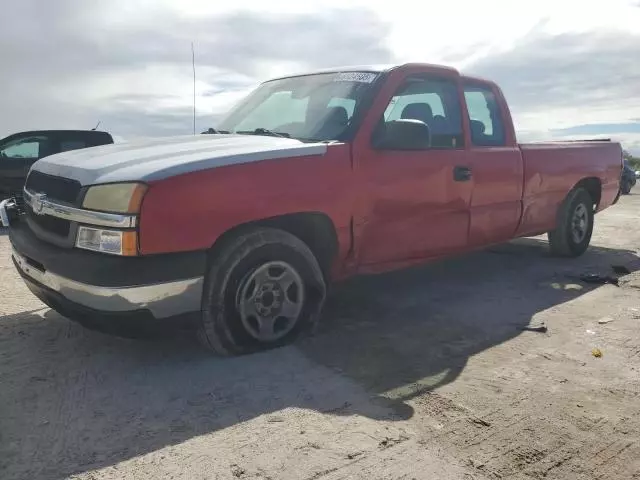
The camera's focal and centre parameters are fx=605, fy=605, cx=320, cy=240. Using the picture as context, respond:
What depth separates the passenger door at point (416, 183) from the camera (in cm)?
403

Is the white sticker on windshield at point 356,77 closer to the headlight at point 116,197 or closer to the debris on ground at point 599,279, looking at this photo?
the headlight at point 116,197

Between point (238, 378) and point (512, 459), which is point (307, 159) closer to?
point (238, 378)

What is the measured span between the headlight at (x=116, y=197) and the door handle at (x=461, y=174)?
2.52 m

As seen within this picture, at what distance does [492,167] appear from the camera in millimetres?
5039

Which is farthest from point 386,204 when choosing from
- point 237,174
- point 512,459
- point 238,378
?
point 512,459

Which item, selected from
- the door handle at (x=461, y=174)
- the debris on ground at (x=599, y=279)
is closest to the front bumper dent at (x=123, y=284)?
the door handle at (x=461, y=174)

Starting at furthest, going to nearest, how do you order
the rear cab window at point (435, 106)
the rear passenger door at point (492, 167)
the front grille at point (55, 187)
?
1. the rear passenger door at point (492, 167)
2. the rear cab window at point (435, 106)
3. the front grille at point (55, 187)

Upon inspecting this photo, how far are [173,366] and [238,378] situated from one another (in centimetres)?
44

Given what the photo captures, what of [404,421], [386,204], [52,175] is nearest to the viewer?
[404,421]

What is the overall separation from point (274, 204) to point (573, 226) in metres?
4.27

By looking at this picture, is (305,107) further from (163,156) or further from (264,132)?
(163,156)

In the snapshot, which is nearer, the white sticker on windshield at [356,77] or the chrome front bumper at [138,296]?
the chrome front bumper at [138,296]

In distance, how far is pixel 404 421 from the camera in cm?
279

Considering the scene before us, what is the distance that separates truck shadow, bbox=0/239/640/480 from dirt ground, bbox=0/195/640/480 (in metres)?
0.01
